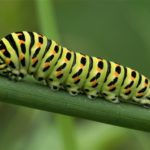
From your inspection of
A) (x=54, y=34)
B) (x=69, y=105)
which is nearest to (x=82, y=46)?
(x=54, y=34)

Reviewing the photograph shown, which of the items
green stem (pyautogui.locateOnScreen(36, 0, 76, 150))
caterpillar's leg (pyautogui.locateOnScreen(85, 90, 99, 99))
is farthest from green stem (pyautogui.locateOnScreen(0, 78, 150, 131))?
green stem (pyautogui.locateOnScreen(36, 0, 76, 150))

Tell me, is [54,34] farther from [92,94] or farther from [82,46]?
[82,46]

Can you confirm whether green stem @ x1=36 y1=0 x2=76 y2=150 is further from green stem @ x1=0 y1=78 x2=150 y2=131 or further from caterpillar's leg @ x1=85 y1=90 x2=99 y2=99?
green stem @ x1=0 y1=78 x2=150 y2=131

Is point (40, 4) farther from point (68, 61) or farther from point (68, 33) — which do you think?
point (68, 33)

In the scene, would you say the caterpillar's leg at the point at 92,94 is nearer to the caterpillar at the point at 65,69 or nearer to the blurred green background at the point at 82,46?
the caterpillar at the point at 65,69

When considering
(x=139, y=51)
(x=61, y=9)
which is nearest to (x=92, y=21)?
(x=61, y=9)

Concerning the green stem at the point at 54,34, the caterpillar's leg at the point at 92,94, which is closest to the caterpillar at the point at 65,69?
the caterpillar's leg at the point at 92,94

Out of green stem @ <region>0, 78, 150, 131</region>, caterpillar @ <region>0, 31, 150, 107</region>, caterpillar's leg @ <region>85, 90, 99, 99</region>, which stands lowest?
green stem @ <region>0, 78, 150, 131</region>
